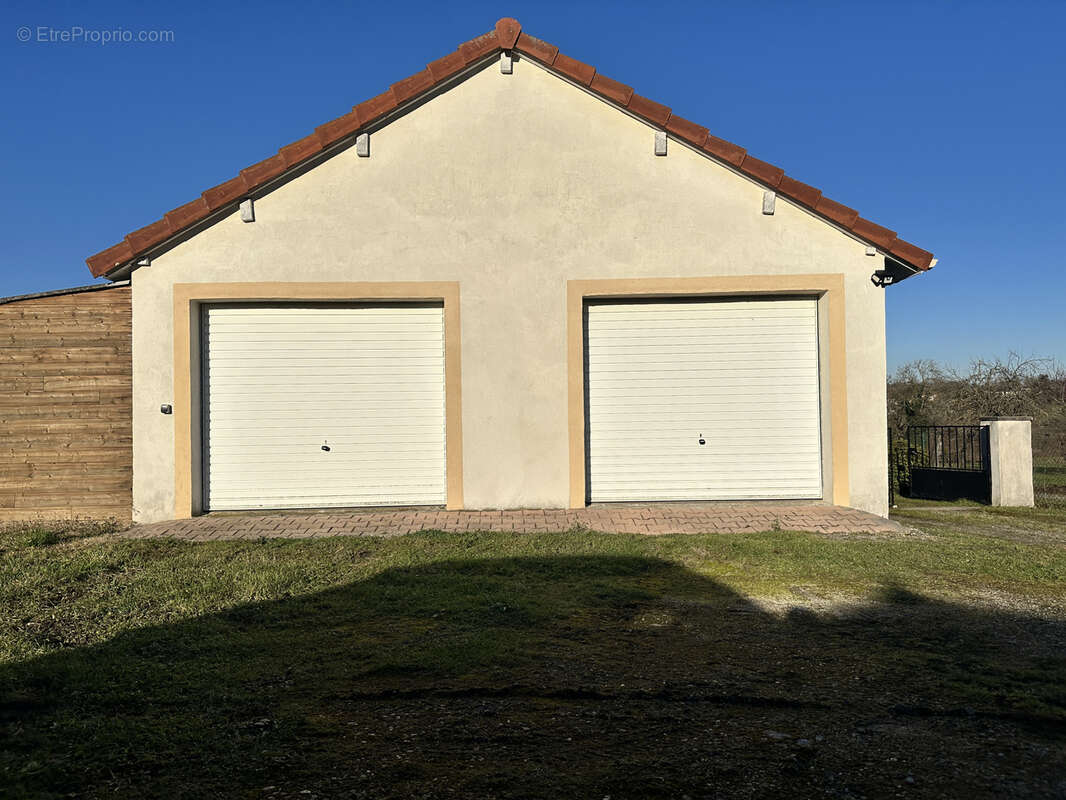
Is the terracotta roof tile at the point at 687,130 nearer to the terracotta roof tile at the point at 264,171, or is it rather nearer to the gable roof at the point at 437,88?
the gable roof at the point at 437,88

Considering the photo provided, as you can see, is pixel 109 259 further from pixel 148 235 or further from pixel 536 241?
pixel 536 241

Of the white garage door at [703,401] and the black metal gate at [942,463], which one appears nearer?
the white garage door at [703,401]

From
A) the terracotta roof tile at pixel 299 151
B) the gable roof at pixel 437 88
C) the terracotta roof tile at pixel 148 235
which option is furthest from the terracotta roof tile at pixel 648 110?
the terracotta roof tile at pixel 148 235

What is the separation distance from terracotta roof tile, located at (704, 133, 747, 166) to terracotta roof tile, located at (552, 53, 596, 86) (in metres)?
1.63

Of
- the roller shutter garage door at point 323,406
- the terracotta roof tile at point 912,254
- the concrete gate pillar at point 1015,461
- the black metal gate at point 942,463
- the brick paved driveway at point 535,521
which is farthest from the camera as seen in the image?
the black metal gate at point 942,463

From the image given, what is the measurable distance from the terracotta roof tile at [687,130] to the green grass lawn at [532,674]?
5145 mm

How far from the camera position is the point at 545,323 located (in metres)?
9.93

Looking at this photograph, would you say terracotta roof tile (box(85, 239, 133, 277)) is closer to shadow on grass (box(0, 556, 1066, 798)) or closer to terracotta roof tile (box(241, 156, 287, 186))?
terracotta roof tile (box(241, 156, 287, 186))

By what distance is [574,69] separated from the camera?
9758 mm

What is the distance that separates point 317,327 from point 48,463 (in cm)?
354

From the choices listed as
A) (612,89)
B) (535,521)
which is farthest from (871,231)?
(535,521)

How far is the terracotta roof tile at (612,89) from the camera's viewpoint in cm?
971

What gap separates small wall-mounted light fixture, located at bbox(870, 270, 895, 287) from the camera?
979 centimetres

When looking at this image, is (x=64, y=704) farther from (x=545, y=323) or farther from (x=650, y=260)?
(x=650, y=260)
